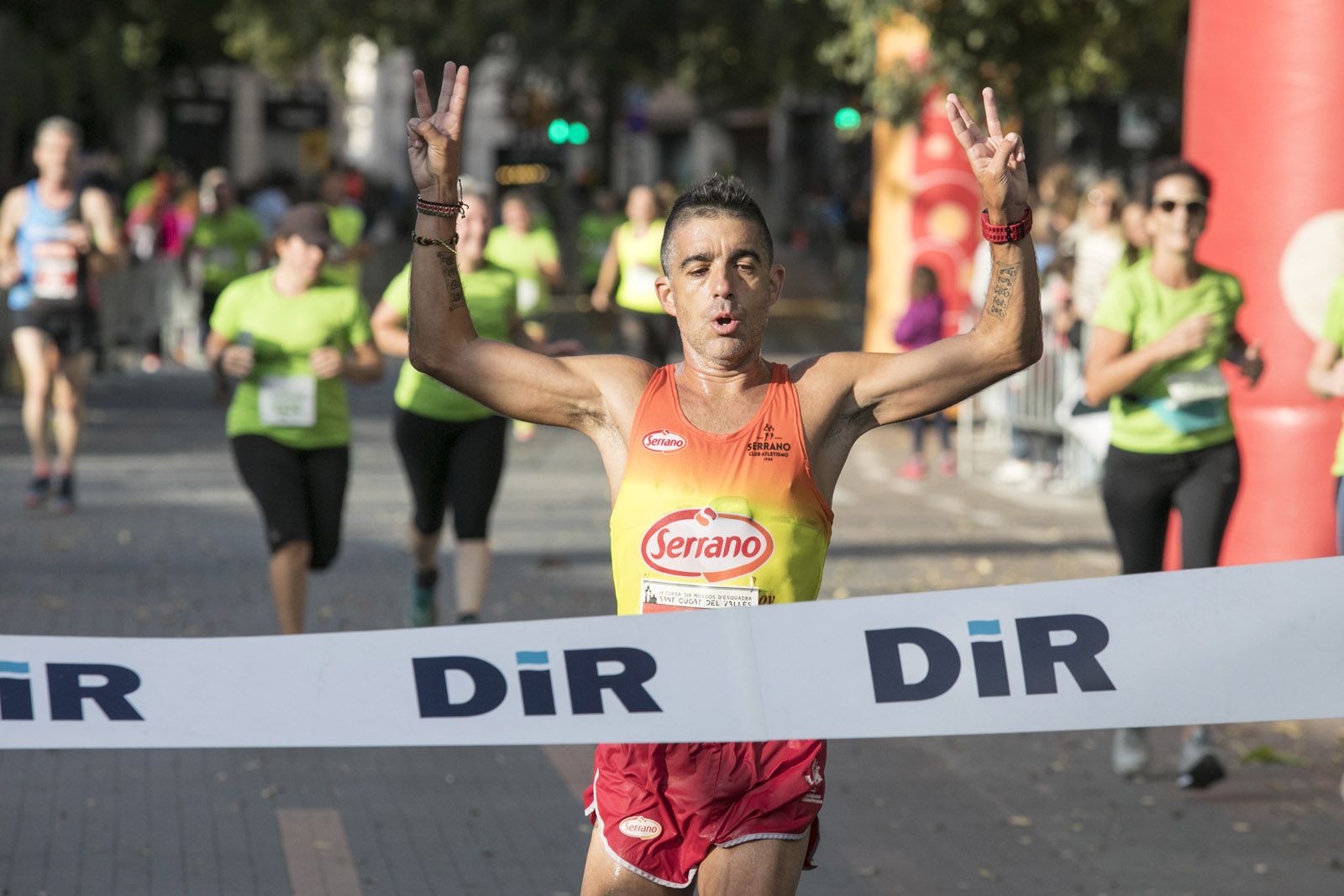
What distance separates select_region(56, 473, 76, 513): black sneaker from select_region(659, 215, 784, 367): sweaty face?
8871 mm

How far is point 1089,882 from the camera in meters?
5.68

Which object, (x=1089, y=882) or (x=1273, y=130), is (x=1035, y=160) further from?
(x=1089, y=882)

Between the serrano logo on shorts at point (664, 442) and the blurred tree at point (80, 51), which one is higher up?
the blurred tree at point (80, 51)

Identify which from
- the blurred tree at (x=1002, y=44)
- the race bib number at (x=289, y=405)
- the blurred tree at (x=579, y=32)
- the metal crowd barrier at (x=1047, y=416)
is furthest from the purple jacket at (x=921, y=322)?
the blurred tree at (x=579, y=32)

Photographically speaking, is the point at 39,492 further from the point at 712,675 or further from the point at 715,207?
the point at 712,675

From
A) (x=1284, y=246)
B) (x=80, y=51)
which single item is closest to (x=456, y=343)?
(x=1284, y=246)

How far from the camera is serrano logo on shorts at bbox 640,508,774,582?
3588 millimetres

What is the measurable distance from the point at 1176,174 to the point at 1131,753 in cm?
196

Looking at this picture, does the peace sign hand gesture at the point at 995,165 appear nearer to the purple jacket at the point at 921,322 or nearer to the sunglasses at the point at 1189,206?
the sunglasses at the point at 1189,206

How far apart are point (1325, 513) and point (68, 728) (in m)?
6.33

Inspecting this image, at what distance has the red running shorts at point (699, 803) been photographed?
354 centimetres

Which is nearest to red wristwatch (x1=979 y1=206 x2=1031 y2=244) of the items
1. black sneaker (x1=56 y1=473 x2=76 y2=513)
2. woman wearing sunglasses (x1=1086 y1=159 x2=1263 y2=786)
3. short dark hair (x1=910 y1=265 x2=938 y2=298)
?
woman wearing sunglasses (x1=1086 y1=159 x2=1263 y2=786)

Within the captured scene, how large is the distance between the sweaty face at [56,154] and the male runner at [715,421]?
8107 millimetres

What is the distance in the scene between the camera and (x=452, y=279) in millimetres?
3760
